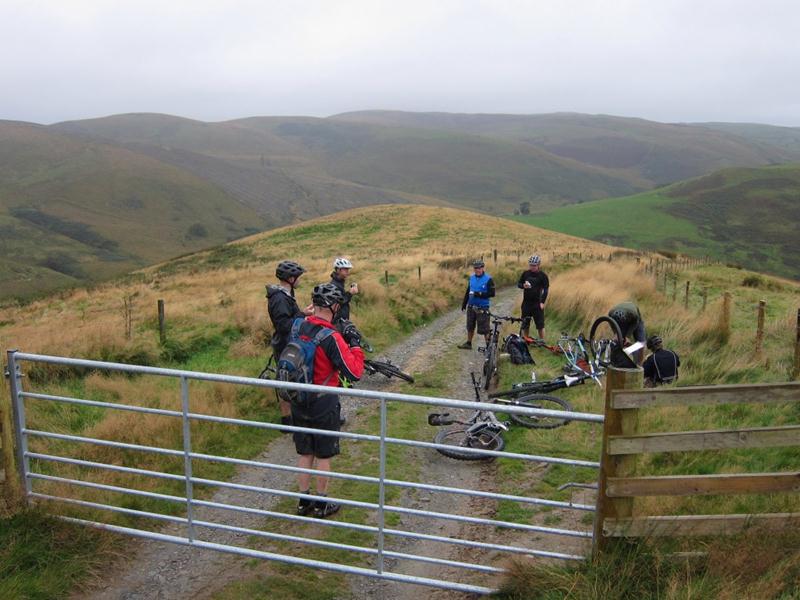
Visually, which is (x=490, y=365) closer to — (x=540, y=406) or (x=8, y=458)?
(x=540, y=406)

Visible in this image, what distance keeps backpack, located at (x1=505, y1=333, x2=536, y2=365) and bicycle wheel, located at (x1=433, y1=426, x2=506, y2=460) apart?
4.03 meters

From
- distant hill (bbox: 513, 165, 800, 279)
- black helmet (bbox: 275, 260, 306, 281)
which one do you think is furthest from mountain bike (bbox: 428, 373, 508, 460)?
distant hill (bbox: 513, 165, 800, 279)

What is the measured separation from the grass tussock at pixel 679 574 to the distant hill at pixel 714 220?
302 ft

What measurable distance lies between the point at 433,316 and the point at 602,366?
358 inches

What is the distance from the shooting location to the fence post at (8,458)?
5.04 meters

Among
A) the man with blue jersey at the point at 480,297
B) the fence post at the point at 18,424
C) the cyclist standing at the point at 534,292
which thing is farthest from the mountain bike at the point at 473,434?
the cyclist standing at the point at 534,292

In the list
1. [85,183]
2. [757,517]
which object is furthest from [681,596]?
[85,183]

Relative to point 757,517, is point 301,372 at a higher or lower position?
higher

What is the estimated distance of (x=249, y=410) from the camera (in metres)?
8.52

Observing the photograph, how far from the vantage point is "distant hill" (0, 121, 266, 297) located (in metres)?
106

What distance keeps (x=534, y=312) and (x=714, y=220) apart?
121069 millimetres

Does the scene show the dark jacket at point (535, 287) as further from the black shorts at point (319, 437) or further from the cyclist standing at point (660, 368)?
the black shorts at point (319, 437)

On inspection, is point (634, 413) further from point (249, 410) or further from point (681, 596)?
point (249, 410)

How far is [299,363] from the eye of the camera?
509 centimetres
